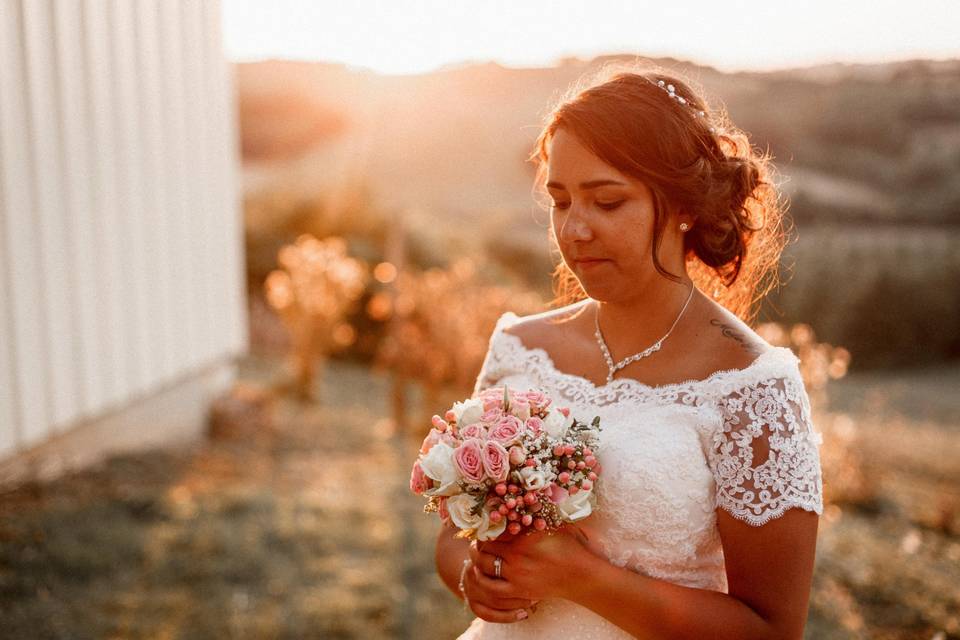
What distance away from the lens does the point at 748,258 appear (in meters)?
2.38

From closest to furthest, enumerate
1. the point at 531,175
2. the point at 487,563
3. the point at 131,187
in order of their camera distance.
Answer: the point at 487,563 < the point at 131,187 < the point at 531,175

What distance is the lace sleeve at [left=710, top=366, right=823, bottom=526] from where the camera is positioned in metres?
1.88

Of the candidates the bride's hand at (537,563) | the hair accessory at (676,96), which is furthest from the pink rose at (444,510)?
the hair accessory at (676,96)

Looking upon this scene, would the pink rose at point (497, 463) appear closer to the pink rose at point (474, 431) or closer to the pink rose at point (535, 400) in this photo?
the pink rose at point (474, 431)

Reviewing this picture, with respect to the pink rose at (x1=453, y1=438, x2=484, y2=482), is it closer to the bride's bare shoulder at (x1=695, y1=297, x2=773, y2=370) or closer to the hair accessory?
the bride's bare shoulder at (x1=695, y1=297, x2=773, y2=370)

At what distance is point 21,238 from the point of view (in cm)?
492

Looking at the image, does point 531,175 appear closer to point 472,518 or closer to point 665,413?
point 665,413

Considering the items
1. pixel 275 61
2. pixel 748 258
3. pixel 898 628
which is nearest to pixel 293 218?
pixel 275 61

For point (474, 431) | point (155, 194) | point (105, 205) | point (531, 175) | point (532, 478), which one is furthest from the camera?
point (531, 175)

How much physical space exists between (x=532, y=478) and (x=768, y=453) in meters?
0.54

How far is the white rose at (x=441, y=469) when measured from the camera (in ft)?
6.00

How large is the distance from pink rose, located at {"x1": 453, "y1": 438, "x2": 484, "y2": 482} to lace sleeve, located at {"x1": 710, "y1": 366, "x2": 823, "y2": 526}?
569 mm

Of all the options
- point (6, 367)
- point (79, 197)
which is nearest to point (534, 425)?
point (6, 367)

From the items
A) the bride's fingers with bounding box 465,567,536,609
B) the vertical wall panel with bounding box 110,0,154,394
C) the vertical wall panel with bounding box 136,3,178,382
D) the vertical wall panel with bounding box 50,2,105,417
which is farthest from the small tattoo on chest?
the vertical wall panel with bounding box 136,3,178,382
